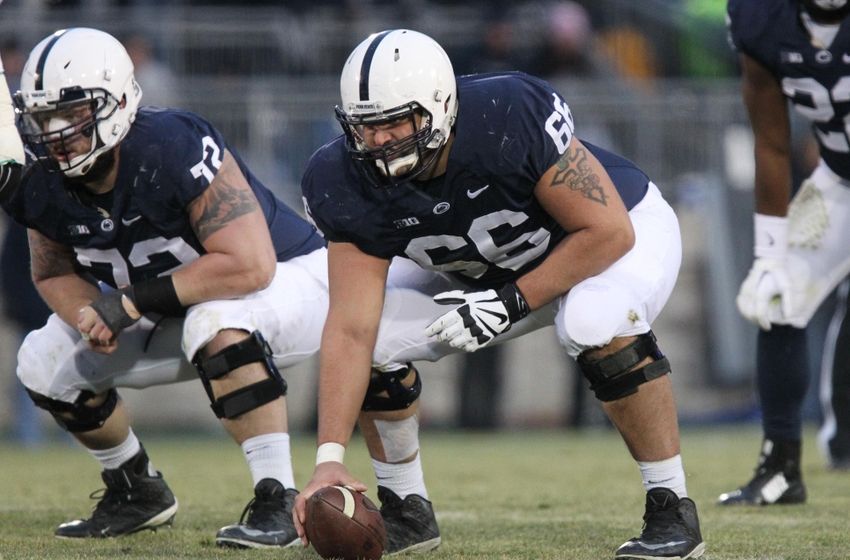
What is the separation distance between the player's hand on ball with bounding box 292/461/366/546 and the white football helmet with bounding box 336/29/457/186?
86 cm

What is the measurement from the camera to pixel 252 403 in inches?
175

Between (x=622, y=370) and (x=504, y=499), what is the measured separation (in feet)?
6.51

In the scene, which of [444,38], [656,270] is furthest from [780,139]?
[444,38]

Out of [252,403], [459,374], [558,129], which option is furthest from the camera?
[459,374]

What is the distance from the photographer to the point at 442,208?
4.10m

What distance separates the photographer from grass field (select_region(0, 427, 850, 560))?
4207mm

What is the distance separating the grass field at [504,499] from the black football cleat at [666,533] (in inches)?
4.0

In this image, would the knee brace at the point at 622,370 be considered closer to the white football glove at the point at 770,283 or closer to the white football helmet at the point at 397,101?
the white football helmet at the point at 397,101

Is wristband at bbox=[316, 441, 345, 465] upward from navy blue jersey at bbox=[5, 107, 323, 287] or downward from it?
downward

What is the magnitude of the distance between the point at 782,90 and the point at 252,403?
2425mm

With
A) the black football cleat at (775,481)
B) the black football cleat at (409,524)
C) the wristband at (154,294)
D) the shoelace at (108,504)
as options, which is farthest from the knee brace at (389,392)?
the black football cleat at (775,481)

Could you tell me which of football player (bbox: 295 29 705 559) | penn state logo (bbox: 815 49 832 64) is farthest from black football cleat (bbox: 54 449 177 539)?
penn state logo (bbox: 815 49 832 64)

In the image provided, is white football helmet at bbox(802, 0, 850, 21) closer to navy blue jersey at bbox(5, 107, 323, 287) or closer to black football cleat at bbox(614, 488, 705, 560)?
black football cleat at bbox(614, 488, 705, 560)

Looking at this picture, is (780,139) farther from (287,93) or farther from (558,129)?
(287,93)
